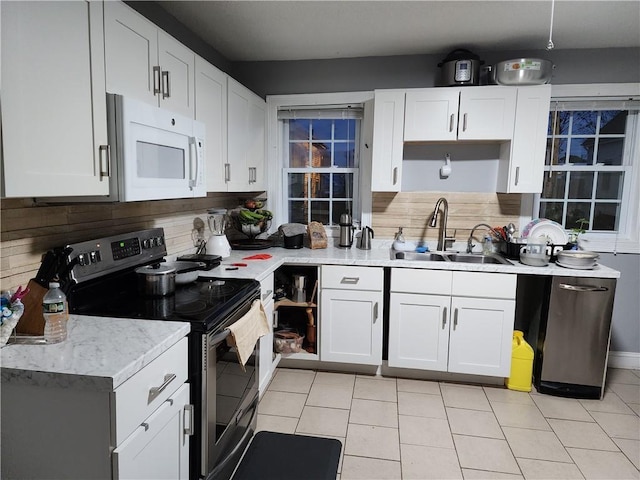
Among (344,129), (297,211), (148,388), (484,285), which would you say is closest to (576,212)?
(484,285)

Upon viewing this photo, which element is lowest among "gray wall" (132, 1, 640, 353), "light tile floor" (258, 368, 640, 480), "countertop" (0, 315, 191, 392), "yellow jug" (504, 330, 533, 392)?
"light tile floor" (258, 368, 640, 480)

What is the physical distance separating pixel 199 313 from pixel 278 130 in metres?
2.36

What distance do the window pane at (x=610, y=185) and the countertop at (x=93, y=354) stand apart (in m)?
3.33

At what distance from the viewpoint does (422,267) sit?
9.34ft

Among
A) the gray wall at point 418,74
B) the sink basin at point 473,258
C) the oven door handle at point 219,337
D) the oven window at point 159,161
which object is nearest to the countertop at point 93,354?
the oven door handle at point 219,337

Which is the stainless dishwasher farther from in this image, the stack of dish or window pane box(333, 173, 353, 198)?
window pane box(333, 173, 353, 198)

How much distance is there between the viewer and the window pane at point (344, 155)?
357cm

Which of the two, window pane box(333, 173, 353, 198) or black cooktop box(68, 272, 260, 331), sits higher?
window pane box(333, 173, 353, 198)

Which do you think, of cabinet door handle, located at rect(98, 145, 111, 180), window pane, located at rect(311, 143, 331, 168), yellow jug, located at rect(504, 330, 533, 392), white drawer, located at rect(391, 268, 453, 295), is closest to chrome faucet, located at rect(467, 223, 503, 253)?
white drawer, located at rect(391, 268, 453, 295)

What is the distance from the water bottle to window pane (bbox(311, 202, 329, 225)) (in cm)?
255

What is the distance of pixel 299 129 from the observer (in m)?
3.64

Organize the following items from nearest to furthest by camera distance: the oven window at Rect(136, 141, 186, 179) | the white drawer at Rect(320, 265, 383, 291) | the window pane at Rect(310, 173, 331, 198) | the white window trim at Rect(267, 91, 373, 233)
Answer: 1. the oven window at Rect(136, 141, 186, 179)
2. the white drawer at Rect(320, 265, 383, 291)
3. the white window trim at Rect(267, 91, 373, 233)
4. the window pane at Rect(310, 173, 331, 198)

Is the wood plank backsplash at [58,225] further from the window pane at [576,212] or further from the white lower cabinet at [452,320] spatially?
the window pane at [576,212]

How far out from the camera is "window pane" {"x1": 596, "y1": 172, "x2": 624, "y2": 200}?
324 centimetres
